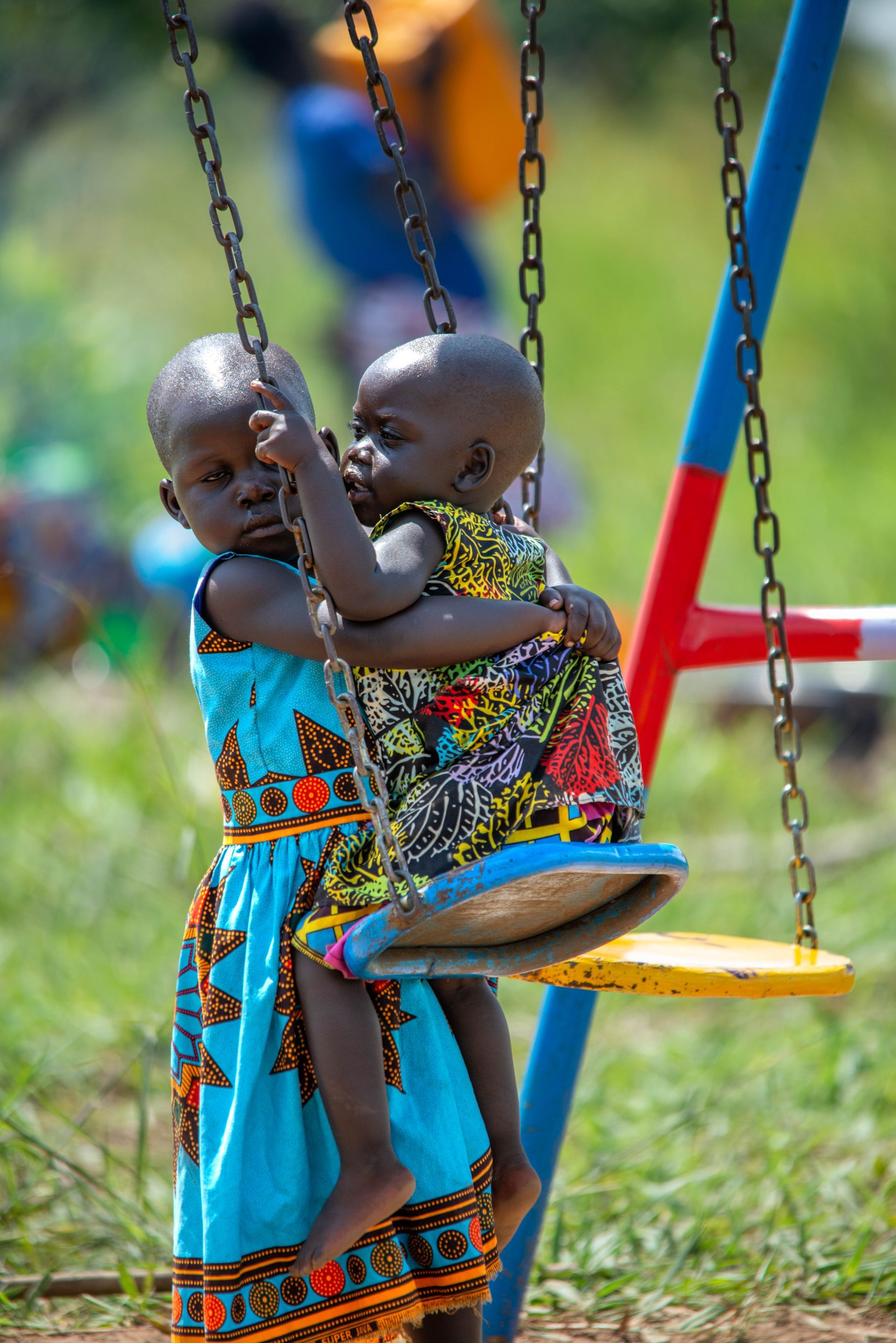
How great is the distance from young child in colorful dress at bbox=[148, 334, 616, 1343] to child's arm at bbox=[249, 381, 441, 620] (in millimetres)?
42

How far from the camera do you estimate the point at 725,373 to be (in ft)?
7.58

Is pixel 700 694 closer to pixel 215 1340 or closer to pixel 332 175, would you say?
pixel 332 175

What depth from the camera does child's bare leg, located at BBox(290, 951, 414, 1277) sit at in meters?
1.56

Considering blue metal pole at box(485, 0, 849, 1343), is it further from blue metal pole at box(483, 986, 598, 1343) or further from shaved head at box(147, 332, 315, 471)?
shaved head at box(147, 332, 315, 471)

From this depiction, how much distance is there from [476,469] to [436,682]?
10.6 inches

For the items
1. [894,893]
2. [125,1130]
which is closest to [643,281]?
[894,893]

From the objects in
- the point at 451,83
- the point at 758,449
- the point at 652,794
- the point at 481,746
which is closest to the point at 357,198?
the point at 451,83

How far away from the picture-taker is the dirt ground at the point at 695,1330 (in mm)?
2285

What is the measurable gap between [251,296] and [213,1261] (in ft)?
3.65

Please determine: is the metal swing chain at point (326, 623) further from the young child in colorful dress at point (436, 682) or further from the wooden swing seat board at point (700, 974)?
the wooden swing seat board at point (700, 974)

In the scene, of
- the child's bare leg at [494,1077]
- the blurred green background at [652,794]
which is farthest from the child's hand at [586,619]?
the blurred green background at [652,794]

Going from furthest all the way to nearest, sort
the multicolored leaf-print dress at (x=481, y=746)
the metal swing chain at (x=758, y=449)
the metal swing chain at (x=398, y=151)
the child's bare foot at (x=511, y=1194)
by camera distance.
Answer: the metal swing chain at (x=758, y=449)
the child's bare foot at (x=511, y=1194)
the metal swing chain at (x=398, y=151)
the multicolored leaf-print dress at (x=481, y=746)

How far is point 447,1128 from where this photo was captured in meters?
1.66

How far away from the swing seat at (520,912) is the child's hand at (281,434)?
49 cm
